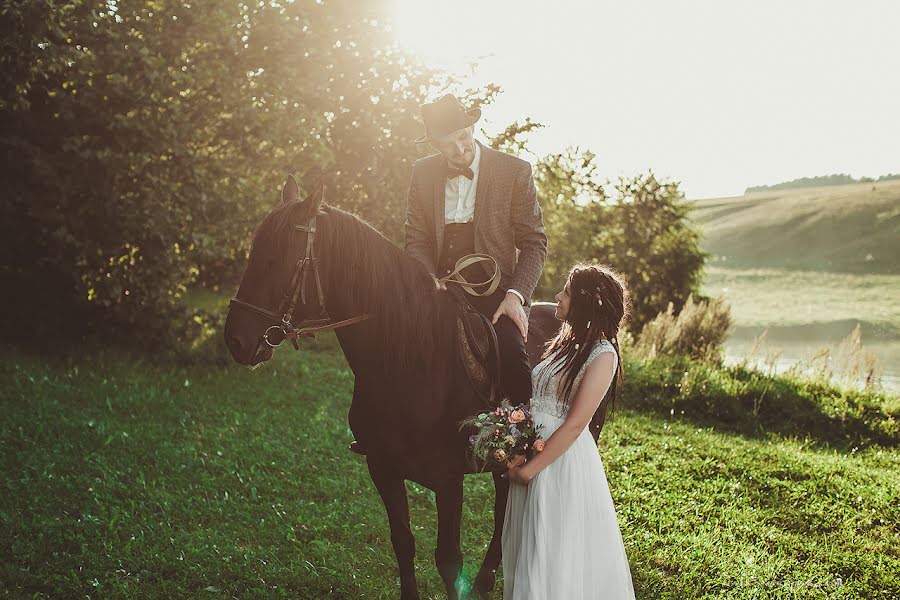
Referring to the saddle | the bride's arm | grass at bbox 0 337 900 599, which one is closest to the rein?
the saddle

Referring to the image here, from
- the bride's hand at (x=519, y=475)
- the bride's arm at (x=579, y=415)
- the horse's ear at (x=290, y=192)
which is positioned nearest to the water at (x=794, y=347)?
the bride's arm at (x=579, y=415)

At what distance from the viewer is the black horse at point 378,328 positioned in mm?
3230

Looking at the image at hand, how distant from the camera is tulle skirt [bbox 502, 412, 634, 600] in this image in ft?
10.5

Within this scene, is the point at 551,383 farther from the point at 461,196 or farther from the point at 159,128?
the point at 159,128

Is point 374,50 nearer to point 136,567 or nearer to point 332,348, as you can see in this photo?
point 332,348

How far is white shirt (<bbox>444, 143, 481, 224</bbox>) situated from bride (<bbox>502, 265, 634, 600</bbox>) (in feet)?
3.03

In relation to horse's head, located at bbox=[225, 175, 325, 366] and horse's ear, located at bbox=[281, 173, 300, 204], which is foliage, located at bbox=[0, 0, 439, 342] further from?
horse's head, located at bbox=[225, 175, 325, 366]

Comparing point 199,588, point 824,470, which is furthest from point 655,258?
point 199,588

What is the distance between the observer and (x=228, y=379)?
10688 mm

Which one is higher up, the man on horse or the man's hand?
the man on horse

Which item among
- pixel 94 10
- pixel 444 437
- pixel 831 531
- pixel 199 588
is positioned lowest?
pixel 831 531

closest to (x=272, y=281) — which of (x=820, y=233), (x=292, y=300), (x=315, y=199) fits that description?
(x=292, y=300)

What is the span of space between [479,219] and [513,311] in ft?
2.05

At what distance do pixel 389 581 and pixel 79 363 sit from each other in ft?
23.6
